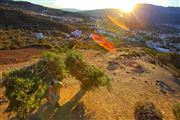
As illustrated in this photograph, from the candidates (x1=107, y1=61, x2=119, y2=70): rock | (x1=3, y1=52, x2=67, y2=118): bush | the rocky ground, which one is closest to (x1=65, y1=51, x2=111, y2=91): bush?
(x1=3, y1=52, x2=67, y2=118): bush

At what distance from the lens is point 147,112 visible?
1942cm

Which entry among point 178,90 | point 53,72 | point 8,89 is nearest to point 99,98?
point 53,72

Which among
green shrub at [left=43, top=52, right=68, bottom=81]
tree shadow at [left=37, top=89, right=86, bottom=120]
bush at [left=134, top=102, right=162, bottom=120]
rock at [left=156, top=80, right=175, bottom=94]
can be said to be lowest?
rock at [left=156, top=80, right=175, bottom=94]

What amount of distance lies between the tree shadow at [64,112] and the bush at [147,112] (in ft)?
13.3

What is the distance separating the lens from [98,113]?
18125mm

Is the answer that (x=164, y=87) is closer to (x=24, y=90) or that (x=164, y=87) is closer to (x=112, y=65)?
(x=112, y=65)

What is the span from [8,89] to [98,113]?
20.2ft

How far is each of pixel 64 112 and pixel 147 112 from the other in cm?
593

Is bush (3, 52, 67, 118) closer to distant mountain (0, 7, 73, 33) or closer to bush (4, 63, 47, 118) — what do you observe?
bush (4, 63, 47, 118)

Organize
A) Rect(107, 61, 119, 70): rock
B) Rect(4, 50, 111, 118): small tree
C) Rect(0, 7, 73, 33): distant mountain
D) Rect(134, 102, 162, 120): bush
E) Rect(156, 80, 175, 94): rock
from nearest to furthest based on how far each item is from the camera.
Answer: Rect(4, 50, 111, 118): small tree < Rect(134, 102, 162, 120): bush < Rect(156, 80, 175, 94): rock < Rect(107, 61, 119, 70): rock < Rect(0, 7, 73, 33): distant mountain

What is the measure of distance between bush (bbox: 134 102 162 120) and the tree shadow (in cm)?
405

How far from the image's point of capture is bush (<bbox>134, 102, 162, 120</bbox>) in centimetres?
1905

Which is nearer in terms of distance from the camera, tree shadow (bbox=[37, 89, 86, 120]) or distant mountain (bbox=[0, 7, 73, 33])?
tree shadow (bbox=[37, 89, 86, 120])

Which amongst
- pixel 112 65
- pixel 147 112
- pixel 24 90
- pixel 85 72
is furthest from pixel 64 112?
pixel 112 65
